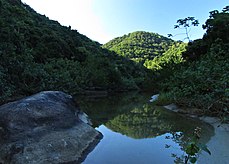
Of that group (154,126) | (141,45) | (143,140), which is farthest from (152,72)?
(141,45)

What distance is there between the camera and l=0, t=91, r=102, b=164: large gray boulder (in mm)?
6500

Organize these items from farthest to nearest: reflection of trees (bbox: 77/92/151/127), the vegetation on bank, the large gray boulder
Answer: reflection of trees (bbox: 77/92/151/127), the vegetation on bank, the large gray boulder

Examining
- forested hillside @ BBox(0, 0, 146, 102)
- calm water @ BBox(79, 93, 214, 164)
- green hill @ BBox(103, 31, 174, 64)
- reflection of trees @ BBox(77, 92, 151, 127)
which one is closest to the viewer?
calm water @ BBox(79, 93, 214, 164)

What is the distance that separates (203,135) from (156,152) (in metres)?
2.90

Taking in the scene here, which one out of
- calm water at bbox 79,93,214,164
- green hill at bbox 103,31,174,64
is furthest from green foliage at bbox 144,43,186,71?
green hill at bbox 103,31,174,64

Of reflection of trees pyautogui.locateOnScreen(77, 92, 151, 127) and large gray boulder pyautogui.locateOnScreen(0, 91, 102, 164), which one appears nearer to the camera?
large gray boulder pyautogui.locateOnScreen(0, 91, 102, 164)

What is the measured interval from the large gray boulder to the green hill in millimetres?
96061

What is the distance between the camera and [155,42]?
12469cm

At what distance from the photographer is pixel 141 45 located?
122750 millimetres

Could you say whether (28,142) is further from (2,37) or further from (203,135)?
(2,37)

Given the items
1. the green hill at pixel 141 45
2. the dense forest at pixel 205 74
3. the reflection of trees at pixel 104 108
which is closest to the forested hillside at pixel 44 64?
the reflection of trees at pixel 104 108

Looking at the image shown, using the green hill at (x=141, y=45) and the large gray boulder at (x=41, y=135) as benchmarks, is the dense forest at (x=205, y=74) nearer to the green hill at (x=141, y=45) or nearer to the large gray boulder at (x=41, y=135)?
the large gray boulder at (x=41, y=135)

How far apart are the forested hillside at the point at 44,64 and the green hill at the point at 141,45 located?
75.6ft

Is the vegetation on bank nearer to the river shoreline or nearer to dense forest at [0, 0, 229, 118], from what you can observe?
dense forest at [0, 0, 229, 118]
